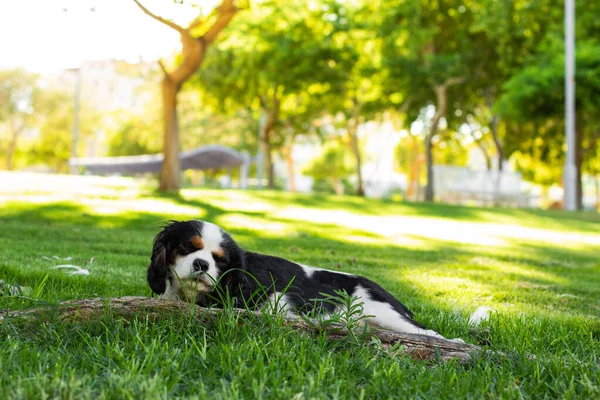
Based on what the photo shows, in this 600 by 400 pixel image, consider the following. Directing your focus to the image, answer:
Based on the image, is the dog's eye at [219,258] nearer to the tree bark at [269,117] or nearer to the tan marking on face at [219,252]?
the tan marking on face at [219,252]

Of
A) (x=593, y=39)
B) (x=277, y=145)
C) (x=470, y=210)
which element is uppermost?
(x=593, y=39)

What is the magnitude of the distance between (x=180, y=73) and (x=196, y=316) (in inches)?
587

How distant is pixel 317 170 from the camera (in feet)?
246

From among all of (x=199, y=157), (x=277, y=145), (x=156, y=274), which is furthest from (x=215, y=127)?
(x=156, y=274)

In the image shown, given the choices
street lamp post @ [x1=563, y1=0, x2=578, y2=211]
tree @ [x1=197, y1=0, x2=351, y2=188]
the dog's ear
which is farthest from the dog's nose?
tree @ [x1=197, y1=0, x2=351, y2=188]

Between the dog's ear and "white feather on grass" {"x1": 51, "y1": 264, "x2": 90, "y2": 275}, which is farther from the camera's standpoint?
"white feather on grass" {"x1": 51, "y1": 264, "x2": 90, "y2": 275}

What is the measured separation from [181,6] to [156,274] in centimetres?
1279

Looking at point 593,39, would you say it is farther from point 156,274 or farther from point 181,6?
point 156,274

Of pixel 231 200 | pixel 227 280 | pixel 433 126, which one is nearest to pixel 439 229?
pixel 231 200

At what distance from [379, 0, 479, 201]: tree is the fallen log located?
80.2 ft

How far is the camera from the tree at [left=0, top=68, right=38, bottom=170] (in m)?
63.5

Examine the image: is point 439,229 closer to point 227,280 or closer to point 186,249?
point 227,280

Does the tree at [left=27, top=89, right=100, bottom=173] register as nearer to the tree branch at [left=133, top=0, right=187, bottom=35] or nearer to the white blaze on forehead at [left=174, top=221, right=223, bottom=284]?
the tree branch at [left=133, top=0, right=187, bottom=35]

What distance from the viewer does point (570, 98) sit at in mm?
22125
